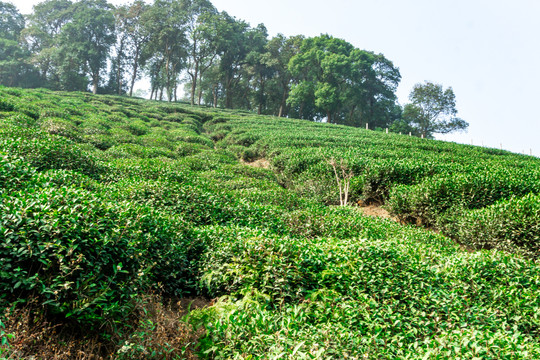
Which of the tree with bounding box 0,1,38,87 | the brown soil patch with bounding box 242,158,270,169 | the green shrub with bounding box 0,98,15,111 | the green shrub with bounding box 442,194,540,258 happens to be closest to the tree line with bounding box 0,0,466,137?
the tree with bounding box 0,1,38,87

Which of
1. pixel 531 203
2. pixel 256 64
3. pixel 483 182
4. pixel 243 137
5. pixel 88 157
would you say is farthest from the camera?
pixel 256 64

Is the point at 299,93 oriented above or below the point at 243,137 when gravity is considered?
above

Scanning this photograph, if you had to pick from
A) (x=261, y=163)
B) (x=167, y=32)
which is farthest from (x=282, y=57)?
(x=261, y=163)

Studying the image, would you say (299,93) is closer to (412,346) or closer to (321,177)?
(321,177)

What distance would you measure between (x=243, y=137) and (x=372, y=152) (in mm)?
11946

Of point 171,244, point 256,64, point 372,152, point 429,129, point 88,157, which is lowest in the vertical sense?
point 171,244

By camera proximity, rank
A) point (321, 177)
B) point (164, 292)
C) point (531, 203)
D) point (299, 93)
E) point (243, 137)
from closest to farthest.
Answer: point (164, 292), point (531, 203), point (321, 177), point (243, 137), point (299, 93)

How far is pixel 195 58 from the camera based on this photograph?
55.5 metres

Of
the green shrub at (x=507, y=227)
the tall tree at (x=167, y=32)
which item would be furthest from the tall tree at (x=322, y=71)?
the green shrub at (x=507, y=227)

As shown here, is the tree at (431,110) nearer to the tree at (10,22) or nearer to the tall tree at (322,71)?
the tall tree at (322,71)

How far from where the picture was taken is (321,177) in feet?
51.6

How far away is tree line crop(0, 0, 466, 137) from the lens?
170 ft

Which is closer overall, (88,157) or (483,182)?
(88,157)

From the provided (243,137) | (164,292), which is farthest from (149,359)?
(243,137)
